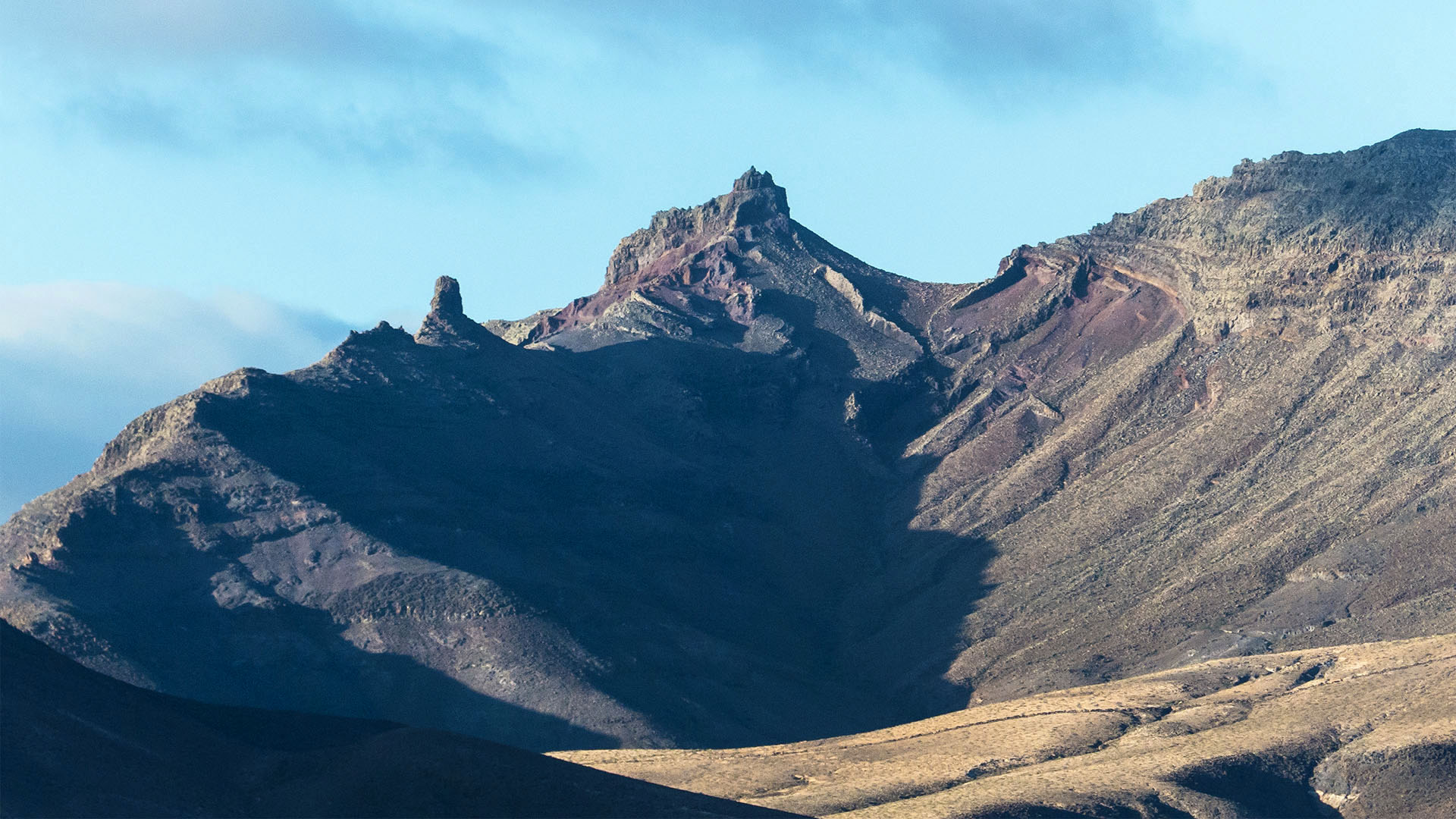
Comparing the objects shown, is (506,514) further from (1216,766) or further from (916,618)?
(1216,766)

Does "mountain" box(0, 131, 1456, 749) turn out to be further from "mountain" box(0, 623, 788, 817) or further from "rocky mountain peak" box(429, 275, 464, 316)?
"mountain" box(0, 623, 788, 817)

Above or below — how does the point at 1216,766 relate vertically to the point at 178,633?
below

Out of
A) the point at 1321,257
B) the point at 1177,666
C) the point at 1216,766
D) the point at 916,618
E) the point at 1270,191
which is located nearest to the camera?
the point at 1216,766

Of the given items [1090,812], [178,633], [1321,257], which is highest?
[1321,257]

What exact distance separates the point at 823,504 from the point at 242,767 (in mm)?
109589

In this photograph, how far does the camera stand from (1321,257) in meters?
163

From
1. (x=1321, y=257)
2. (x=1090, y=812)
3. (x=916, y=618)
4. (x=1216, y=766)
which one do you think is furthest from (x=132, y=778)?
(x=1321, y=257)

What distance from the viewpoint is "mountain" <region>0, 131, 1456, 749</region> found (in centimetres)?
13250

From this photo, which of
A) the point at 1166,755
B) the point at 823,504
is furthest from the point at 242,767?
the point at 823,504

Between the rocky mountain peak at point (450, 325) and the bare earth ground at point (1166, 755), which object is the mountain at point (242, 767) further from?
the rocky mountain peak at point (450, 325)

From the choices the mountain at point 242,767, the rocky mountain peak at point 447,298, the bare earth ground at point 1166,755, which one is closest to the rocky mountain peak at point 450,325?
the rocky mountain peak at point 447,298

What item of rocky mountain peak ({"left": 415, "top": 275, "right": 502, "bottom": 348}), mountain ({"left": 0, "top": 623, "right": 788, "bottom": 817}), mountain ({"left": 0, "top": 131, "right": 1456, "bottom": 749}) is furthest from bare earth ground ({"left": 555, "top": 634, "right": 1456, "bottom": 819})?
rocky mountain peak ({"left": 415, "top": 275, "right": 502, "bottom": 348})

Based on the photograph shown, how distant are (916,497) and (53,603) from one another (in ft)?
266

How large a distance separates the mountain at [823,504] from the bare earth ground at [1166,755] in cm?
1022
